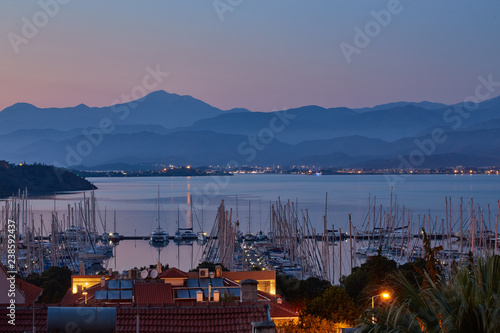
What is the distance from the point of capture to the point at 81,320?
8188 millimetres

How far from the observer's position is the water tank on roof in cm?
818

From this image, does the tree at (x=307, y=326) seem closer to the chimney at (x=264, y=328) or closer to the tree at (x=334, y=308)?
the tree at (x=334, y=308)

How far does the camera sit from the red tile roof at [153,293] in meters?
12.6

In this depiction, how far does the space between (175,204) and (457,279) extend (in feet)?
365

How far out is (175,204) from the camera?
4574 inches

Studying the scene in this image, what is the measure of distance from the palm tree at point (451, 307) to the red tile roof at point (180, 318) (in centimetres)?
259

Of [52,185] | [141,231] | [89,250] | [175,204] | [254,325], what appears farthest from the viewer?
[52,185]

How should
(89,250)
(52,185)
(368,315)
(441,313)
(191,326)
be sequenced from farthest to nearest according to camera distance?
1. (52,185)
2. (89,250)
3. (191,326)
4. (368,315)
5. (441,313)

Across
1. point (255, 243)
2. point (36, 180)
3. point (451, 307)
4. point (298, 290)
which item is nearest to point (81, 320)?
point (451, 307)

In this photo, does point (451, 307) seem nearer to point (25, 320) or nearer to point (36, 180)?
point (25, 320)

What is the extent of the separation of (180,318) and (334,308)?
24.9ft

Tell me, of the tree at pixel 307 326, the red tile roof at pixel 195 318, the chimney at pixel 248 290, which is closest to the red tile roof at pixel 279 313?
the tree at pixel 307 326

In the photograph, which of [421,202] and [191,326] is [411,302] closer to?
[191,326]

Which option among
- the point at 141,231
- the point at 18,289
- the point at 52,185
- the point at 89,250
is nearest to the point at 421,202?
the point at 141,231
